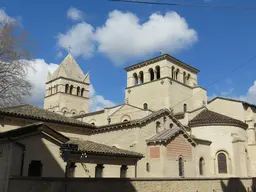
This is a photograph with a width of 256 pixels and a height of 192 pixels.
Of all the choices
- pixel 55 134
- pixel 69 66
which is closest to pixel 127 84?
pixel 69 66

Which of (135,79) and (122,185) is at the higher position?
(135,79)

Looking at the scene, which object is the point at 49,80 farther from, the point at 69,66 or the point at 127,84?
the point at 127,84

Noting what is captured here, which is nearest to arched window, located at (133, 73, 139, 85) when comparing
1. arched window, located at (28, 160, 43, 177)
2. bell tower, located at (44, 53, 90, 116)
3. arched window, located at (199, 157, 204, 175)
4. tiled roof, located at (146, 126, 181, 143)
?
bell tower, located at (44, 53, 90, 116)

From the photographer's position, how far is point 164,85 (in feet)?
134

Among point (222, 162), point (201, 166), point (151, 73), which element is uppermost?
point (151, 73)

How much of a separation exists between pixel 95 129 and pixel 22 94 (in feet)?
30.3

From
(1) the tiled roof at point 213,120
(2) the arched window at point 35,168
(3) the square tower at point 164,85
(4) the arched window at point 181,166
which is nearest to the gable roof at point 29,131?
(2) the arched window at point 35,168

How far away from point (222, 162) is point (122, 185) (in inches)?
721

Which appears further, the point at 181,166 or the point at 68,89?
the point at 68,89

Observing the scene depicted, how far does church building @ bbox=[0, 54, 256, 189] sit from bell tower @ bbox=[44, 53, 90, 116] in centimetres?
1447

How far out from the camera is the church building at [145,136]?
16.5m

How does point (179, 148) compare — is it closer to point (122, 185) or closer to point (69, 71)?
point (122, 185)

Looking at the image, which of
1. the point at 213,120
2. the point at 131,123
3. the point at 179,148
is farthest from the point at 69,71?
the point at 179,148

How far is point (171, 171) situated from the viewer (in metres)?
23.5
